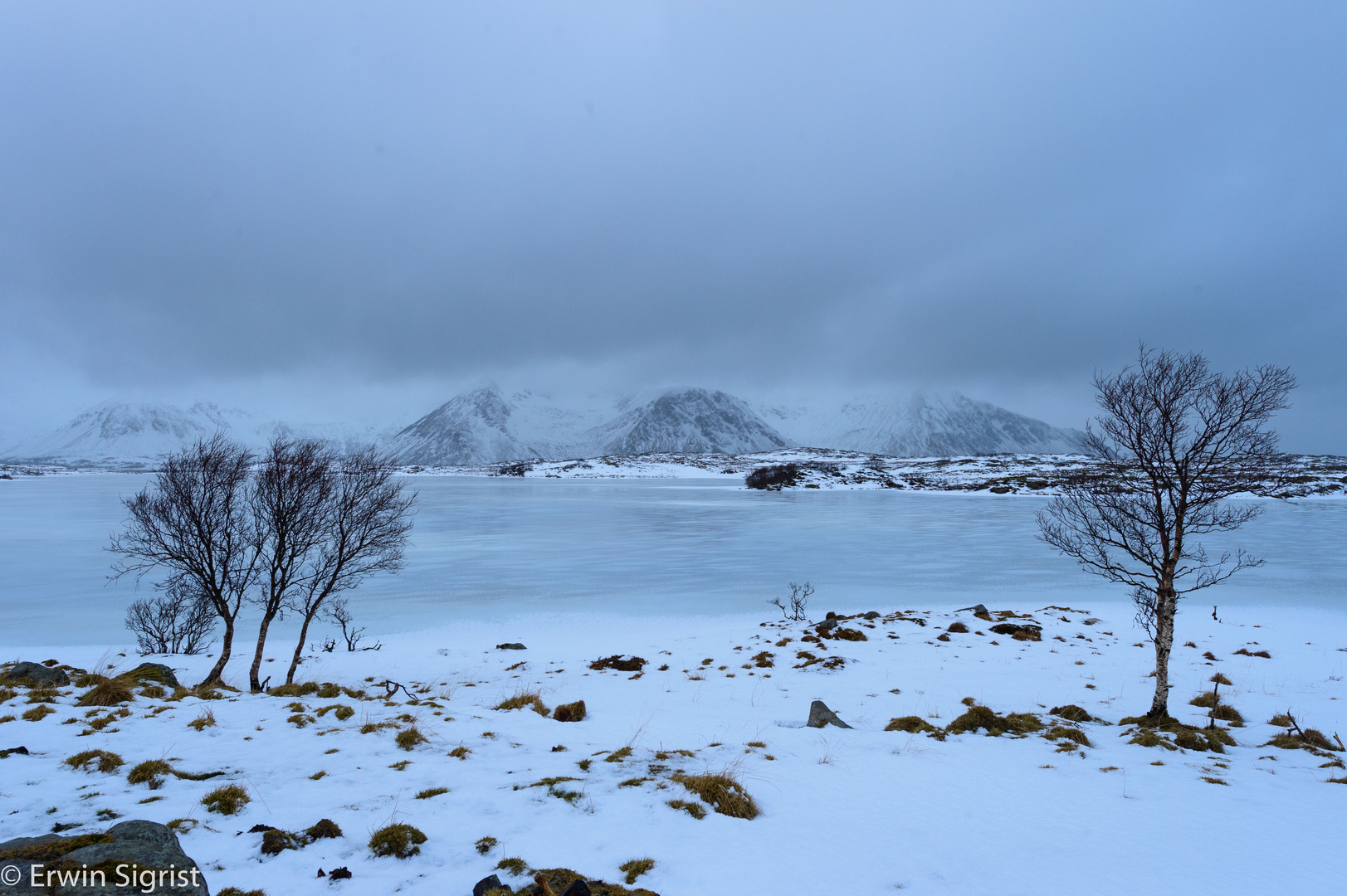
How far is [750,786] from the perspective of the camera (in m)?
8.66

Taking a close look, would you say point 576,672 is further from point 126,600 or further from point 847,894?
point 126,600

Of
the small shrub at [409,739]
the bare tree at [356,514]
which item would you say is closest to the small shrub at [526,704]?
the small shrub at [409,739]

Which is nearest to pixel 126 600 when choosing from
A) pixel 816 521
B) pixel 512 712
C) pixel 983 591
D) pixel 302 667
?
pixel 302 667

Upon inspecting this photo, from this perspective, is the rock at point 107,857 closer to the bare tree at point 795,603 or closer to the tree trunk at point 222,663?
the tree trunk at point 222,663

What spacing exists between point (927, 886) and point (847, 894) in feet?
2.92

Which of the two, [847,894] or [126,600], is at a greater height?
[847,894]

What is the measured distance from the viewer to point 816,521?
6712 centimetres

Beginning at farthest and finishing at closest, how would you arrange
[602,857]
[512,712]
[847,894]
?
[512,712], [602,857], [847,894]

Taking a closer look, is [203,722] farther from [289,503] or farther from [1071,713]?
[1071,713]

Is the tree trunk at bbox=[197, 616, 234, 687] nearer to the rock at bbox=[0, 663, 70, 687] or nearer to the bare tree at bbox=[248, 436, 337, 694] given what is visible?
the bare tree at bbox=[248, 436, 337, 694]

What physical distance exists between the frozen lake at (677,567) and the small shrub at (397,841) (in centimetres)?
2018

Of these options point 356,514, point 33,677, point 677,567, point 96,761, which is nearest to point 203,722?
point 96,761

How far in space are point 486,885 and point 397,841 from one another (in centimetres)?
144

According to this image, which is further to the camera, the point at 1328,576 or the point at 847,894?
the point at 1328,576
